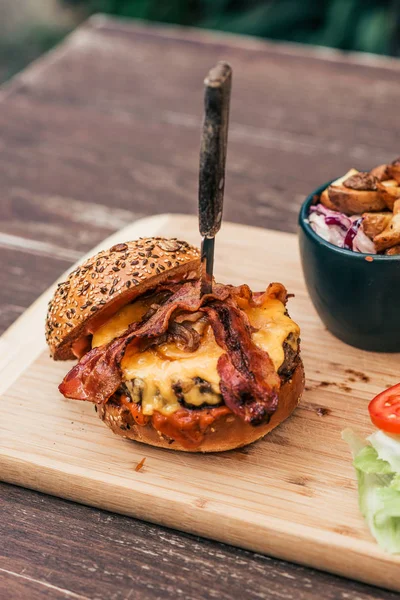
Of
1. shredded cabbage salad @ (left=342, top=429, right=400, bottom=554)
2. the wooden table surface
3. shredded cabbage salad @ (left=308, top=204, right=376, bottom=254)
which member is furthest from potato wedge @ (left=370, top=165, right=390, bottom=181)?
shredded cabbage salad @ (left=342, top=429, right=400, bottom=554)

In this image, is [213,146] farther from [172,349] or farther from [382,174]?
[382,174]

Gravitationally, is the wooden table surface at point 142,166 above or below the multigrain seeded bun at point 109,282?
below

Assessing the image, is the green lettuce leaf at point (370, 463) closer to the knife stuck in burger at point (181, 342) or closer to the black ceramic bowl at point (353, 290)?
the knife stuck in burger at point (181, 342)

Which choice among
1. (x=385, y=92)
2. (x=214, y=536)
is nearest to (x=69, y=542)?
(x=214, y=536)

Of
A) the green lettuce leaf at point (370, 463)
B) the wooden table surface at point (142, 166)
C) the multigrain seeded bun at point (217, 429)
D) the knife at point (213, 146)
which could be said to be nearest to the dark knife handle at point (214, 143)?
the knife at point (213, 146)

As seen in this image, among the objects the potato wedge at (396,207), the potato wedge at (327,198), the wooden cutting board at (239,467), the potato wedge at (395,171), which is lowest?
the wooden cutting board at (239,467)

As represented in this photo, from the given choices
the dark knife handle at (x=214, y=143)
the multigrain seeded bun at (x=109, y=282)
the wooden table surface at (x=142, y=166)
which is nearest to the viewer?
the dark knife handle at (x=214, y=143)

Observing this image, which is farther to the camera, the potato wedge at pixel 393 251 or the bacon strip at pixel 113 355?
the potato wedge at pixel 393 251

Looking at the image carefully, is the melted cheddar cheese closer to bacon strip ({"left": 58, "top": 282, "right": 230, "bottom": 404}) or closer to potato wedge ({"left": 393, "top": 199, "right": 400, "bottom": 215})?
bacon strip ({"left": 58, "top": 282, "right": 230, "bottom": 404})

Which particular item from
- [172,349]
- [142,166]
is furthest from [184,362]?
[142,166]
